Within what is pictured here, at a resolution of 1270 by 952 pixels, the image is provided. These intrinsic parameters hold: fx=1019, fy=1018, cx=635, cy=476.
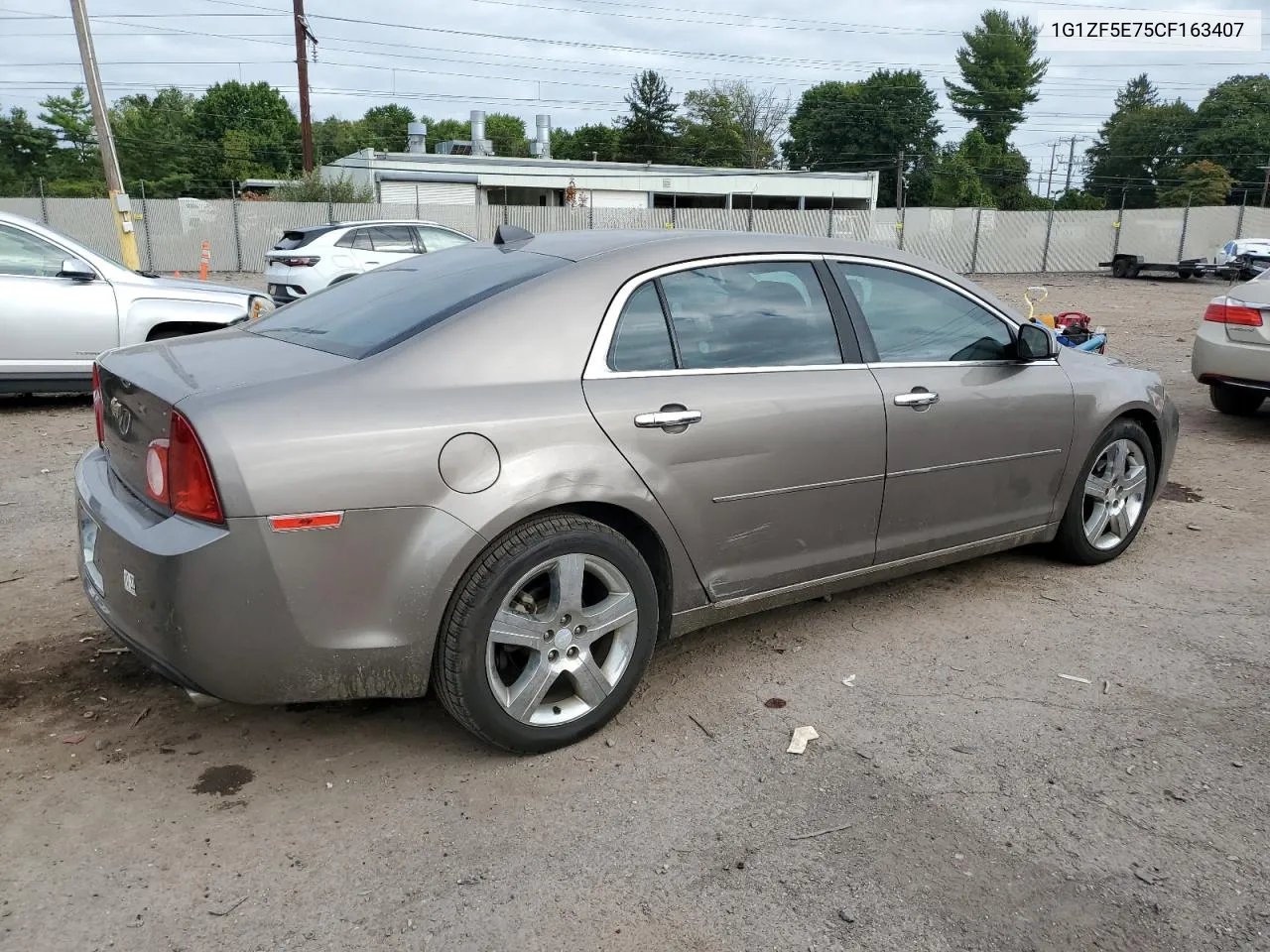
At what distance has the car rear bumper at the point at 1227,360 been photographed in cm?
774

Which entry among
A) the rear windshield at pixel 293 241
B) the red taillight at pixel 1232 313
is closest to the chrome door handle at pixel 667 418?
the red taillight at pixel 1232 313

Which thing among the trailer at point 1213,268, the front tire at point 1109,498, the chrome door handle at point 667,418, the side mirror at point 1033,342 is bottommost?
the trailer at point 1213,268

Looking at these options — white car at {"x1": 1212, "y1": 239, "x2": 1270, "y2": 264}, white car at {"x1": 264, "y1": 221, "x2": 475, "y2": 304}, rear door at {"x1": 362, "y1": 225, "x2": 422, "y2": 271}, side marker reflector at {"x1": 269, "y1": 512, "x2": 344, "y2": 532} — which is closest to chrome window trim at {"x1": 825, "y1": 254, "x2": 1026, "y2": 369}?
side marker reflector at {"x1": 269, "y1": 512, "x2": 344, "y2": 532}

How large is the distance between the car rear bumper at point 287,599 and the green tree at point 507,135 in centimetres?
9345

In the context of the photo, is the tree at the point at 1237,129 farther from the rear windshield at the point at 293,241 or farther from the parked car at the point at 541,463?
the parked car at the point at 541,463

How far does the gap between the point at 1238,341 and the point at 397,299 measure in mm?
6995

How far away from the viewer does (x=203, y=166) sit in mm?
75875

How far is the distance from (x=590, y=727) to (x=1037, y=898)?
1.37 metres

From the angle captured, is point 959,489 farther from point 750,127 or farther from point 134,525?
point 750,127

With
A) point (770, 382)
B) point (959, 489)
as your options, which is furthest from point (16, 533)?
point (959, 489)

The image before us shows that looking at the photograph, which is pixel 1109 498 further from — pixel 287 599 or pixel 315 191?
pixel 315 191

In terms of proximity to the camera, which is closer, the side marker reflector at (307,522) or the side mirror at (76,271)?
the side marker reflector at (307,522)

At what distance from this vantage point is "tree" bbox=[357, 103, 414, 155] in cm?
9150

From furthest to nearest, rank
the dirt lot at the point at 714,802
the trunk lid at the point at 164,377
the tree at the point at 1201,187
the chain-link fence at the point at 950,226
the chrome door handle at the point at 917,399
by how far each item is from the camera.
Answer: the tree at the point at 1201,187, the chain-link fence at the point at 950,226, the chrome door handle at the point at 917,399, the trunk lid at the point at 164,377, the dirt lot at the point at 714,802
